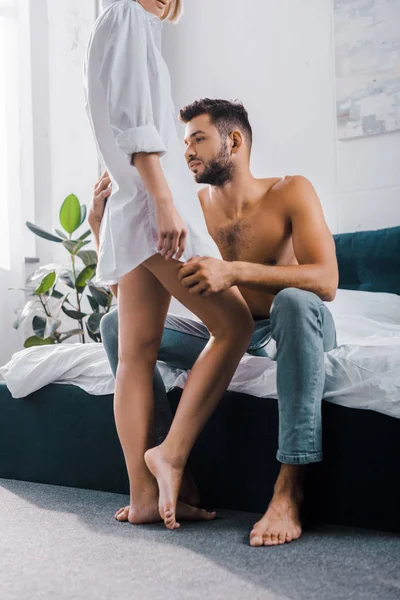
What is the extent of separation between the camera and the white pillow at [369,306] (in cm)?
257

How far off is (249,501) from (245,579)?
49 centimetres

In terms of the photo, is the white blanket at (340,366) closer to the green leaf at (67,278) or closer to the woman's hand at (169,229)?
the woman's hand at (169,229)

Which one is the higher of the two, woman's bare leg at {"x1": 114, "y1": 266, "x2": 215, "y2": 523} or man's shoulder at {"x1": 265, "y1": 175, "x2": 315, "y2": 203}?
man's shoulder at {"x1": 265, "y1": 175, "x2": 315, "y2": 203}

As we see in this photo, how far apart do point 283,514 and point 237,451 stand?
0.89 feet

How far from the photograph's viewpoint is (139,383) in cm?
165

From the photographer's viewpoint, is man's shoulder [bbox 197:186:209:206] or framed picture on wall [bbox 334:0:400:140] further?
framed picture on wall [bbox 334:0:400:140]

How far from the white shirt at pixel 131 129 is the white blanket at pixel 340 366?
384mm

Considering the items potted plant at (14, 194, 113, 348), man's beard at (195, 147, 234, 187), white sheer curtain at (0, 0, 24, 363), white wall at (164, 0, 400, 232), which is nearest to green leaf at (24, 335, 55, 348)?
potted plant at (14, 194, 113, 348)

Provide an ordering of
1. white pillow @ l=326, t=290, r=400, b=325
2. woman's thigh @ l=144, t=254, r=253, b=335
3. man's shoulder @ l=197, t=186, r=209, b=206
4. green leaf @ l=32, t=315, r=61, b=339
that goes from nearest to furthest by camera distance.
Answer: woman's thigh @ l=144, t=254, r=253, b=335 < man's shoulder @ l=197, t=186, r=209, b=206 < white pillow @ l=326, t=290, r=400, b=325 < green leaf @ l=32, t=315, r=61, b=339

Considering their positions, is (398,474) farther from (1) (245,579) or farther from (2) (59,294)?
(2) (59,294)

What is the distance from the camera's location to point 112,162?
152cm

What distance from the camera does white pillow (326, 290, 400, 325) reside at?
2.57m

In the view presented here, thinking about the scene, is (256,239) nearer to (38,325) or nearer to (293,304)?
(293,304)

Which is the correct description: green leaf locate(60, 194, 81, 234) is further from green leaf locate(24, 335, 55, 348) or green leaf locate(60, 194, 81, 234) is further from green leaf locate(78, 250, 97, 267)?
green leaf locate(24, 335, 55, 348)
